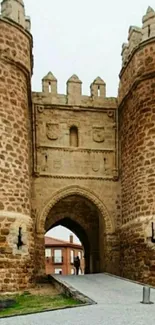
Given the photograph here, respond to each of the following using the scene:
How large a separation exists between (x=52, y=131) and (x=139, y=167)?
3149mm

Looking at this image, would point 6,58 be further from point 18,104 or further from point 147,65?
point 147,65

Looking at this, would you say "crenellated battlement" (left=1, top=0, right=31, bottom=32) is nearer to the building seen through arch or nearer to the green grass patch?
the green grass patch

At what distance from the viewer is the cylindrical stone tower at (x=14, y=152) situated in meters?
10.6

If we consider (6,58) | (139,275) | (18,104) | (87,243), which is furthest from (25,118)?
(87,243)

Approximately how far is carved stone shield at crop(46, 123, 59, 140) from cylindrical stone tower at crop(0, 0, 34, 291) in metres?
2.10

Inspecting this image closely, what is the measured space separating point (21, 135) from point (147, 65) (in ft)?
11.6

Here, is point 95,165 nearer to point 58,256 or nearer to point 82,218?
point 82,218

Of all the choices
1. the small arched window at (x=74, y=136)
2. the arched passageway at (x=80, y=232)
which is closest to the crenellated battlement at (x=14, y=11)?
the small arched window at (x=74, y=136)

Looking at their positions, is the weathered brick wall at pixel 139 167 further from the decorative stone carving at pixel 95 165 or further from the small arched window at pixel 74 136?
the small arched window at pixel 74 136

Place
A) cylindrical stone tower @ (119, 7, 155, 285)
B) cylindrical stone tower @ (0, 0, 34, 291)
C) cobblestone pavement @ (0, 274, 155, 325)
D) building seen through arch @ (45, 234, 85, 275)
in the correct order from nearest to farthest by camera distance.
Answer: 1. cobblestone pavement @ (0, 274, 155, 325)
2. cylindrical stone tower @ (0, 0, 34, 291)
3. cylindrical stone tower @ (119, 7, 155, 285)
4. building seen through arch @ (45, 234, 85, 275)

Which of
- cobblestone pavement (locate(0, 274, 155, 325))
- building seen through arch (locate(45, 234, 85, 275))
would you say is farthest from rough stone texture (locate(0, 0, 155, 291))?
building seen through arch (locate(45, 234, 85, 275))

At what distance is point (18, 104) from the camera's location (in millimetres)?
11633

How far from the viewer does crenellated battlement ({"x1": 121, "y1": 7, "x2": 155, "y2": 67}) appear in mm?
12391

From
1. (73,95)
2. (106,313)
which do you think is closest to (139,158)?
(73,95)
